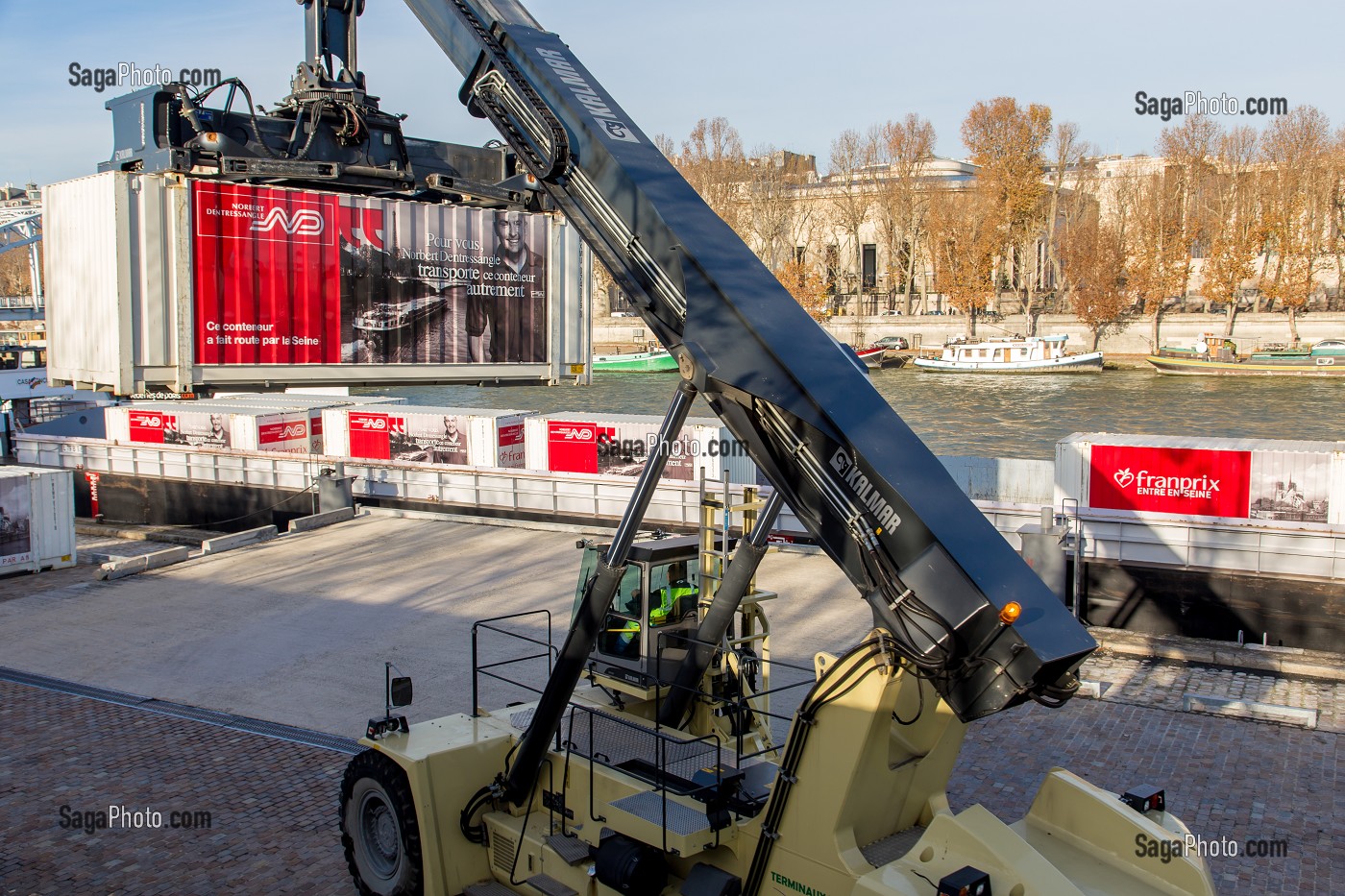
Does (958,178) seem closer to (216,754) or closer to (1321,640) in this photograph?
(1321,640)

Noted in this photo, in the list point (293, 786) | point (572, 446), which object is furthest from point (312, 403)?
point (293, 786)

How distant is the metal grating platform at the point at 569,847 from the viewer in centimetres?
686

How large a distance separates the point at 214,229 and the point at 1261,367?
60.4 metres

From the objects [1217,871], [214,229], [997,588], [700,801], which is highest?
[214,229]

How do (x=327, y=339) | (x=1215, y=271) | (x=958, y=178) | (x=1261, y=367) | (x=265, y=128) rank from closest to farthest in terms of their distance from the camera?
(x=265, y=128), (x=327, y=339), (x=1261, y=367), (x=1215, y=271), (x=958, y=178)

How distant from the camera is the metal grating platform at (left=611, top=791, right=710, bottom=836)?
625cm

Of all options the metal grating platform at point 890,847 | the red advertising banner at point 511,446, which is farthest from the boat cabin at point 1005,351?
the metal grating platform at point 890,847

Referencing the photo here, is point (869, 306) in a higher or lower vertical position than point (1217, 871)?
higher

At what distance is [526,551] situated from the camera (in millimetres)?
21094

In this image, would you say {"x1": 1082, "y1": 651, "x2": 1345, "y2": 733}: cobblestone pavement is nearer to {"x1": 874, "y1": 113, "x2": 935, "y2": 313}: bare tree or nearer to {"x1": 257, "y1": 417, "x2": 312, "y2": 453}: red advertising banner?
{"x1": 257, "y1": 417, "x2": 312, "y2": 453}: red advertising banner

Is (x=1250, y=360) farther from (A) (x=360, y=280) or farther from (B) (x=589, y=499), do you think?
(A) (x=360, y=280)

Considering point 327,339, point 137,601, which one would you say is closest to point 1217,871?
point 327,339

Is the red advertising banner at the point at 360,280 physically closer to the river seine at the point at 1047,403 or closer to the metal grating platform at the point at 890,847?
the metal grating platform at the point at 890,847
